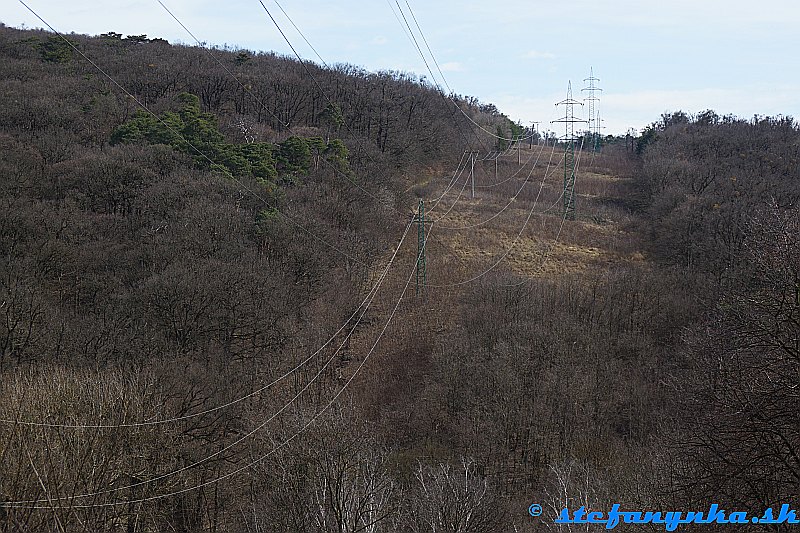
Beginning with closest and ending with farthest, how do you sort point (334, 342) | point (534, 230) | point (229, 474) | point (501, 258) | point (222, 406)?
point (229, 474)
point (222, 406)
point (334, 342)
point (501, 258)
point (534, 230)

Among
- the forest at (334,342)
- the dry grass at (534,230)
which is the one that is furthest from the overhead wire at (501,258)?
the forest at (334,342)

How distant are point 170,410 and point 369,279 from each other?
66.7 ft

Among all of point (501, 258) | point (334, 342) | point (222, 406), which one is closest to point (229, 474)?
point (222, 406)

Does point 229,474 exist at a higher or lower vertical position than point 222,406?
lower

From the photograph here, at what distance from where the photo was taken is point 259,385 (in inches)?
1078

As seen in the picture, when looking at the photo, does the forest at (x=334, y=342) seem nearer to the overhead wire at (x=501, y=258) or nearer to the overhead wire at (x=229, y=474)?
the overhead wire at (x=229, y=474)

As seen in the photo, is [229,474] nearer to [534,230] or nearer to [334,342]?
[334,342]

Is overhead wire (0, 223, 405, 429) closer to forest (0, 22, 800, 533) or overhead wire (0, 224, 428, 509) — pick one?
forest (0, 22, 800, 533)

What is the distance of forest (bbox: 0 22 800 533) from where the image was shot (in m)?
15.0

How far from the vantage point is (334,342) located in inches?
1332

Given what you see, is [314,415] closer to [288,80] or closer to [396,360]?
[396,360]

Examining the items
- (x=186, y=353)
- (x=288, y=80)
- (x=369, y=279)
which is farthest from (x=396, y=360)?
(x=288, y=80)

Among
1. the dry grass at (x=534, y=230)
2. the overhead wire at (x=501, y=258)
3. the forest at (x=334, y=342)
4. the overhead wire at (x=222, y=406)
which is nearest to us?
the forest at (x=334, y=342)

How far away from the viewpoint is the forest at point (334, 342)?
15.0 metres
